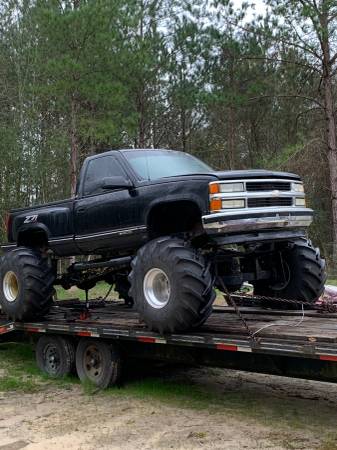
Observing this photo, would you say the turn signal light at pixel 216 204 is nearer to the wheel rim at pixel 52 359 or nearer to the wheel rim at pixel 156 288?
the wheel rim at pixel 156 288

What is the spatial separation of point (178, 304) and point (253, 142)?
23.5 meters

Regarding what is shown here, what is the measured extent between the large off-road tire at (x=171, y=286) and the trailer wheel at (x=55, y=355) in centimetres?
184

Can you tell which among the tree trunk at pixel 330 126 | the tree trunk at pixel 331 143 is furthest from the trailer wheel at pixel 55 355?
the tree trunk at pixel 331 143

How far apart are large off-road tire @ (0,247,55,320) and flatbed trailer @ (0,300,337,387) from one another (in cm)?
21

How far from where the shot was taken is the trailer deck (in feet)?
17.6

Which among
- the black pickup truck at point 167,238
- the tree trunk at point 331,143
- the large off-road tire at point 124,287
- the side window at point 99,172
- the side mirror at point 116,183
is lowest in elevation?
the large off-road tire at point 124,287

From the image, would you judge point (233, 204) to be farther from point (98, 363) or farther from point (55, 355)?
point (55, 355)

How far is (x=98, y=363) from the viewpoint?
7652 millimetres

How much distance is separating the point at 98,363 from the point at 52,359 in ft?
3.19

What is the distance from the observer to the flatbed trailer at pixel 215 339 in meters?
5.46

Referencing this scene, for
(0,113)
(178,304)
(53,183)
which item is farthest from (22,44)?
(178,304)

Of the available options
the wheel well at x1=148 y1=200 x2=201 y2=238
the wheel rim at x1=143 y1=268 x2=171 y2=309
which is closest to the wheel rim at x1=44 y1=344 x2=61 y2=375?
the wheel rim at x1=143 y1=268 x2=171 y2=309

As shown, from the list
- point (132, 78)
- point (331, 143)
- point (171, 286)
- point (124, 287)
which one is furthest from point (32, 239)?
point (331, 143)

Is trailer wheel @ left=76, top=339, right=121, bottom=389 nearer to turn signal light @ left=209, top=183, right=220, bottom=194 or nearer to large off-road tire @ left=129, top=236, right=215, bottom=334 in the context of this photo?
large off-road tire @ left=129, top=236, right=215, bottom=334
